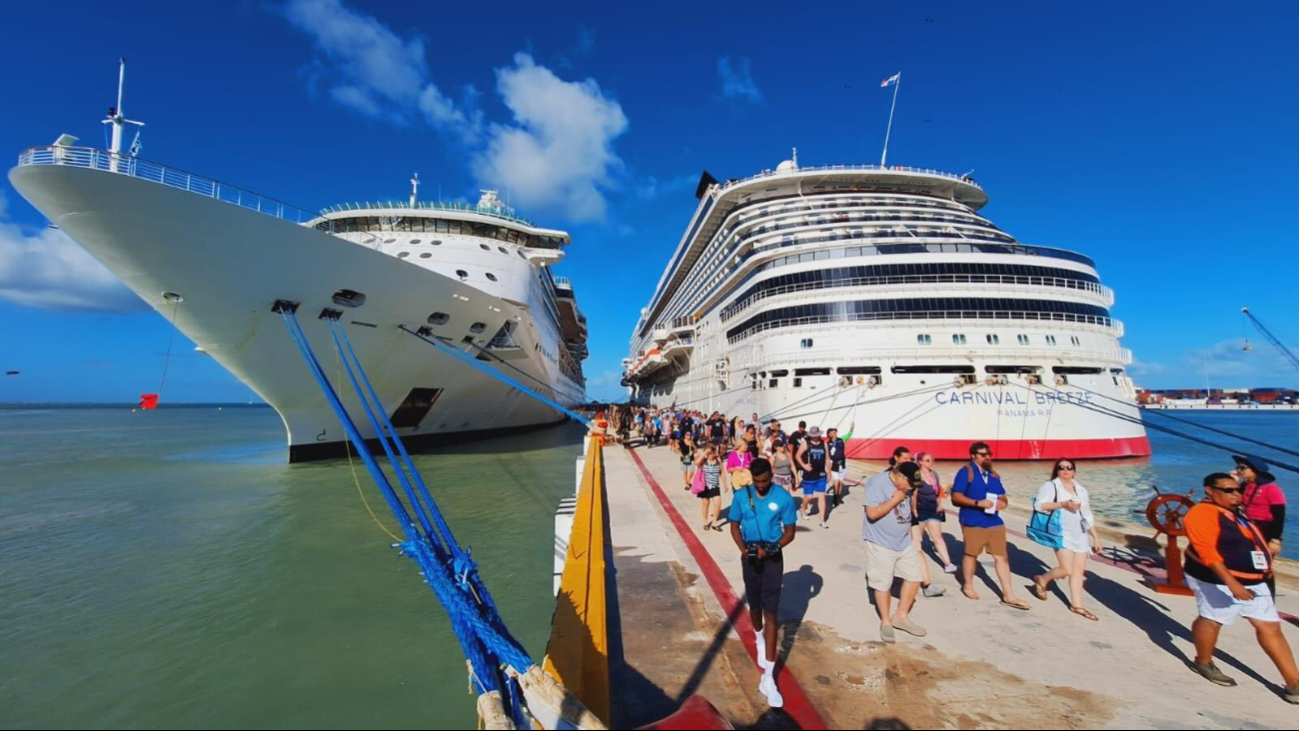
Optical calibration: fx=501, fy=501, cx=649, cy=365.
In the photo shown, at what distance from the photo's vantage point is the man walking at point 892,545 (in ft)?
12.3

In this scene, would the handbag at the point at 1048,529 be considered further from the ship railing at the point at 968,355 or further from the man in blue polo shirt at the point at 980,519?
the ship railing at the point at 968,355

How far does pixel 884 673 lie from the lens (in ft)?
10.3

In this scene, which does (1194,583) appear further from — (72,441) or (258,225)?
(72,441)

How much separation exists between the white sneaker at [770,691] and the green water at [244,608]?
220cm

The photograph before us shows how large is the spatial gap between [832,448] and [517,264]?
1447 cm

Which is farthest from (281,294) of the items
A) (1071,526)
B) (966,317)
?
(966,317)

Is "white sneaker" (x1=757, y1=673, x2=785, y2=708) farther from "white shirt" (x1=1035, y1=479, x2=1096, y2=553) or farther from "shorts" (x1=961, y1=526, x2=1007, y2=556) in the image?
"white shirt" (x1=1035, y1=479, x2=1096, y2=553)

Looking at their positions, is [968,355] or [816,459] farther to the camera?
[968,355]

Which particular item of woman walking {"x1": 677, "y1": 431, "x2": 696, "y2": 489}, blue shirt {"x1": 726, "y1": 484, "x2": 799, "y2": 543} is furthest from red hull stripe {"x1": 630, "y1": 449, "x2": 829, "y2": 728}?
woman walking {"x1": 677, "y1": 431, "x2": 696, "y2": 489}

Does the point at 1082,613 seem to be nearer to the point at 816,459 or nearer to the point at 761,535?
the point at 761,535

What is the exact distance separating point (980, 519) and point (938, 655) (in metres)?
1.62

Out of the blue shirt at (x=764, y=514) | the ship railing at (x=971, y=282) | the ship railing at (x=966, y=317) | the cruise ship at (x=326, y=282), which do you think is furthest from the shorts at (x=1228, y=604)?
the ship railing at (x=971, y=282)

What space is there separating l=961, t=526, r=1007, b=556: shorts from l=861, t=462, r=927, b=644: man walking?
991 mm

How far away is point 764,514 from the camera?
338cm
